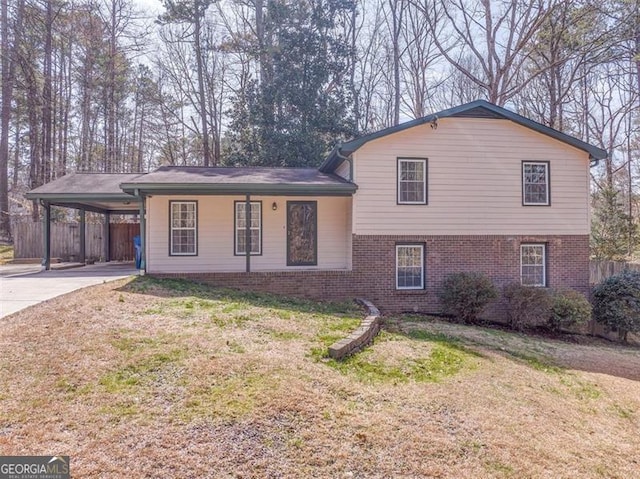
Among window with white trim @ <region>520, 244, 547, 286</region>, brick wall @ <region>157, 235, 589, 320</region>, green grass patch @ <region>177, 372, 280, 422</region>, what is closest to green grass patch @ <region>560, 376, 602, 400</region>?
green grass patch @ <region>177, 372, 280, 422</region>

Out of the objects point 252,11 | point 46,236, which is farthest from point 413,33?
point 46,236

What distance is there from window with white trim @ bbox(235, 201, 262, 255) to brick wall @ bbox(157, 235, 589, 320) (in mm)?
1180

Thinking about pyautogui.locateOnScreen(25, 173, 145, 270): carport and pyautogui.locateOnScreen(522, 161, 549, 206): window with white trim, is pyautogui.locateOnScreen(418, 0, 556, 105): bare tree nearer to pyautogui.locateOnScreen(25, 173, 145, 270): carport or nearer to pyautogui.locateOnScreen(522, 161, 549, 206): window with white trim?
pyautogui.locateOnScreen(522, 161, 549, 206): window with white trim

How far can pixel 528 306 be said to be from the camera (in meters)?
10.4

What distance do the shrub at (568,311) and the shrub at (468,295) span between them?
1.36m

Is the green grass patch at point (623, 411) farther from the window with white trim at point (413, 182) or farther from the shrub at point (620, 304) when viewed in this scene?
the window with white trim at point (413, 182)

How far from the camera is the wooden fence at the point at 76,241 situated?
1702 cm

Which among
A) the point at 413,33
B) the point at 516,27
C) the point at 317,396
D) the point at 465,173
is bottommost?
the point at 317,396

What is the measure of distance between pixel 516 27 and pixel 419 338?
689 inches

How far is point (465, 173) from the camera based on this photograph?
11.6 metres

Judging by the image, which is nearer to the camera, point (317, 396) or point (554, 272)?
point (317, 396)

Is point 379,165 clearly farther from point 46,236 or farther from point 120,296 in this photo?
point 46,236

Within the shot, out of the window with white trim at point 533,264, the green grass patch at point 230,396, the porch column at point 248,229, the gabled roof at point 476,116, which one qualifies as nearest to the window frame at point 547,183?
the gabled roof at point 476,116

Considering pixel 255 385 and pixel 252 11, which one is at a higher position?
pixel 252 11
